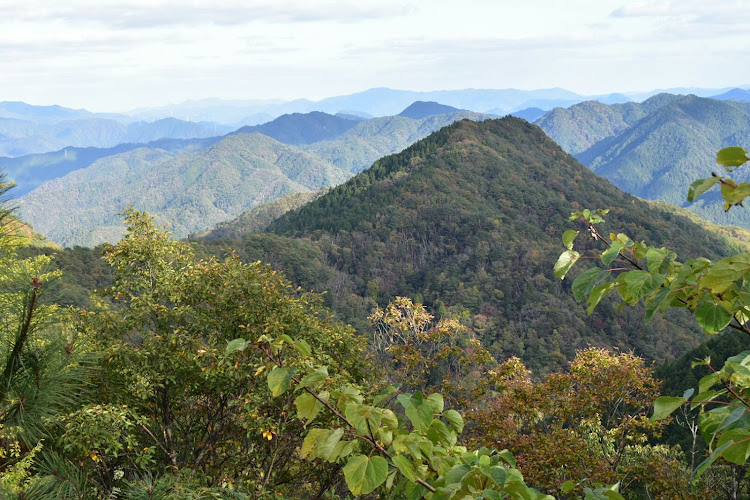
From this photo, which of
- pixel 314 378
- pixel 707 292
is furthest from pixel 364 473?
pixel 707 292

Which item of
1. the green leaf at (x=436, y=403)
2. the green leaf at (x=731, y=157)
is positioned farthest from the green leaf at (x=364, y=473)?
the green leaf at (x=731, y=157)

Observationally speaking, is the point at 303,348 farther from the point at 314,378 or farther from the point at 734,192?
the point at 734,192

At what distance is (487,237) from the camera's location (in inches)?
4651

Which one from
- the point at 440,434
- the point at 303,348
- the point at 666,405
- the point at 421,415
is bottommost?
the point at 440,434

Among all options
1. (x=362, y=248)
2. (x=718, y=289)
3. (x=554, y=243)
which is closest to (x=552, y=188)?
(x=554, y=243)

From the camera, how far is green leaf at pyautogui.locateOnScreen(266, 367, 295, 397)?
2693 mm

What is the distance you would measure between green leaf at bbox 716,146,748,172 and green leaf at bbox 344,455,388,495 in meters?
1.91

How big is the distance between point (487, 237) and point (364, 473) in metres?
118

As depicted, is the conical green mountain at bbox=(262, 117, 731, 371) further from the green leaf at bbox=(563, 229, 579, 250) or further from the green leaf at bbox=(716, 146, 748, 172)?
the green leaf at bbox=(716, 146, 748, 172)

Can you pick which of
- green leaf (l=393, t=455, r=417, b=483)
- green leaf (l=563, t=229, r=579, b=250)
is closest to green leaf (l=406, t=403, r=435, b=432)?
green leaf (l=393, t=455, r=417, b=483)

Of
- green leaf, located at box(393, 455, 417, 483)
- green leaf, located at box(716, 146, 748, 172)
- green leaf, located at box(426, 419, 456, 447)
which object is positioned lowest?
green leaf, located at box(426, 419, 456, 447)

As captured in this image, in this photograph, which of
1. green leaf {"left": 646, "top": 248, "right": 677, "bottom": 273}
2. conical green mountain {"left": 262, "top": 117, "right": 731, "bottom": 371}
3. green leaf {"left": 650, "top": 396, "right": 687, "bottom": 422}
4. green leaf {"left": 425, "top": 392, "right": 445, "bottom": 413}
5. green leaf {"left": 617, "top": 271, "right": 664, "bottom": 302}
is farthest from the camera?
conical green mountain {"left": 262, "top": 117, "right": 731, "bottom": 371}

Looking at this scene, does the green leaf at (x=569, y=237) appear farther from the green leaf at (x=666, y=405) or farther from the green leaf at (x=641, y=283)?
the green leaf at (x=666, y=405)

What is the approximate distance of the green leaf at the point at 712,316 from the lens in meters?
2.54
